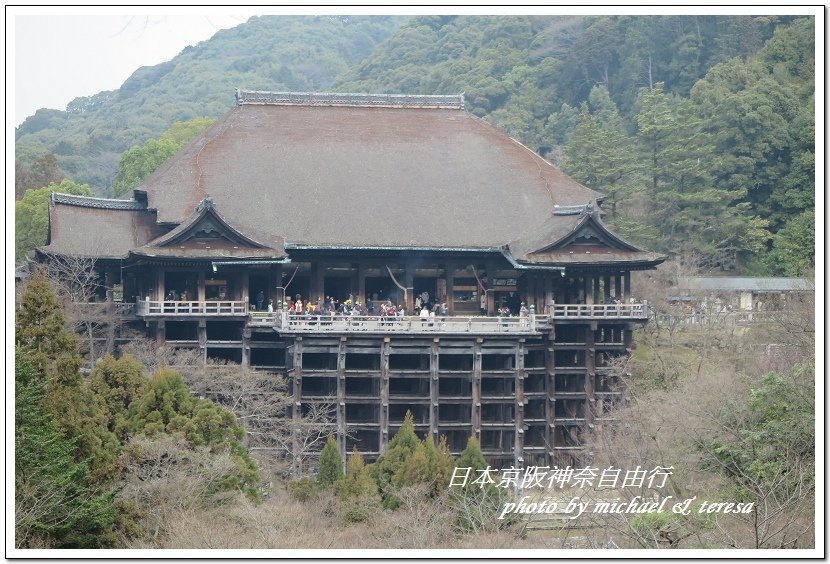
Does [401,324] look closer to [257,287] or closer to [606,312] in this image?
[257,287]

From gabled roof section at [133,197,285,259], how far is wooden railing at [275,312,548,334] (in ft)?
8.49

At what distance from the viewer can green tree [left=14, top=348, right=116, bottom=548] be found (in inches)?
1190

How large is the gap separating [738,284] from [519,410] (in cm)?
1360

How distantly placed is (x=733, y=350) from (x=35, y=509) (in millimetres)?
29291

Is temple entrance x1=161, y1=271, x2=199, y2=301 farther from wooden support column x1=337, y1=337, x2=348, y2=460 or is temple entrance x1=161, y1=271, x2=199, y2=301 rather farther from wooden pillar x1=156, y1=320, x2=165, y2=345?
wooden support column x1=337, y1=337, x2=348, y2=460

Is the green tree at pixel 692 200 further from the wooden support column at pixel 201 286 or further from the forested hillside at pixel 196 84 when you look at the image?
the forested hillside at pixel 196 84

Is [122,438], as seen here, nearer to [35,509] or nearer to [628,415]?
[35,509]

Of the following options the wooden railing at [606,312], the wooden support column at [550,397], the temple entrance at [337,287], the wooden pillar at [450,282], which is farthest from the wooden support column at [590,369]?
the temple entrance at [337,287]

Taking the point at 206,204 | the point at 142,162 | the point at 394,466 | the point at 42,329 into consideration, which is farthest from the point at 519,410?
the point at 142,162

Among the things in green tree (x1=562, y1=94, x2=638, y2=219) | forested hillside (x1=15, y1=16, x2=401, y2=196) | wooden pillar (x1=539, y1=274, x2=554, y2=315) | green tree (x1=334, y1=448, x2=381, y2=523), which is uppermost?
forested hillside (x1=15, y1=16, x2=401, y2=196)

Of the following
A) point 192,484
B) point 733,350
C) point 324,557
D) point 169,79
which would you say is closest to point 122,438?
point 192,484

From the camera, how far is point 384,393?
47.4 m

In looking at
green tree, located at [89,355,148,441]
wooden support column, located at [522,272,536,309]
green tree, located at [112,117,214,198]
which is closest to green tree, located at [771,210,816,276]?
wooden support column, located at [522,272,536,309]

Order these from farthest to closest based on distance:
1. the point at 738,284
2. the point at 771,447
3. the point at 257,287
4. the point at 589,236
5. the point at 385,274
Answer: the point at 738,284, the point at 385,274, the point at 257,287, the point at 589,236, the point at 771,447
